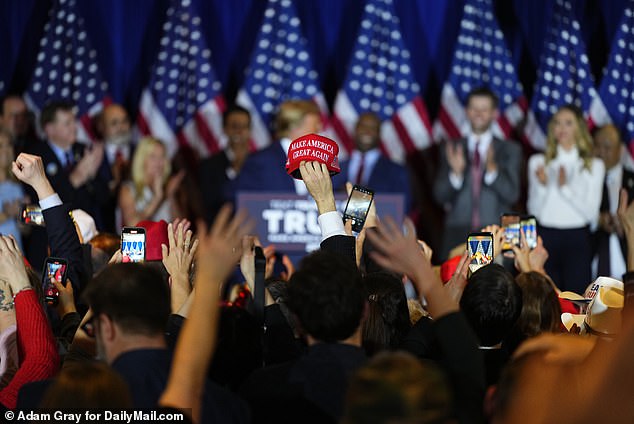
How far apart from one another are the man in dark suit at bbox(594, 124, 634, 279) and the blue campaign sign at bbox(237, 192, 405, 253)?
8.11 feet

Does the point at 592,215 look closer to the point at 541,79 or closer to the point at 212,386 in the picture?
the point at 541,79

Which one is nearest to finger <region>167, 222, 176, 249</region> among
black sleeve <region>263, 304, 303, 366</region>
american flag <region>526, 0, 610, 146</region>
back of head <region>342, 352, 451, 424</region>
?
black sleeve <region>263, 304, 303, 366</region>

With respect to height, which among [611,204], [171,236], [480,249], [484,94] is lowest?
[611,204]

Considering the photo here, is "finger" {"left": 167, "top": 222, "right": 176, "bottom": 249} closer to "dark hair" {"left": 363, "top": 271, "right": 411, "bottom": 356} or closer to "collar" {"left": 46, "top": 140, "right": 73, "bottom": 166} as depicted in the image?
"dark hair" {"left": 363, "top": 271, "right": 411, "bottom": 356}

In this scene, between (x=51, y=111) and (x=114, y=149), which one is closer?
(x=51, y=111)

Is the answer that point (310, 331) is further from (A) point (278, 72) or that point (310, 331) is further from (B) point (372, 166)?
(A) point (278, 72)

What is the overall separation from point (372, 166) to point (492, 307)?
18.0ft

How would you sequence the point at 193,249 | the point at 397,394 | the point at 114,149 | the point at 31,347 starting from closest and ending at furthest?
the point at 397,394
the point at 31,347
the point at 193,249
the point at 114,149

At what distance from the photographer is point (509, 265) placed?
231 inches

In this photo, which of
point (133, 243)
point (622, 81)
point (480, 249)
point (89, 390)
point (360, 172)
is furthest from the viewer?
point (622, 81)

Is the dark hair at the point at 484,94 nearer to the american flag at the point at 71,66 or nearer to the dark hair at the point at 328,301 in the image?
the american flag at the point at 71,66

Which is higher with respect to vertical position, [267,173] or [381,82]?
[381,82]

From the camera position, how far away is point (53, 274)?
3.90 meters

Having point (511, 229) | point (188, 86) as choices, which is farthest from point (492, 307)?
point (188, 86)
